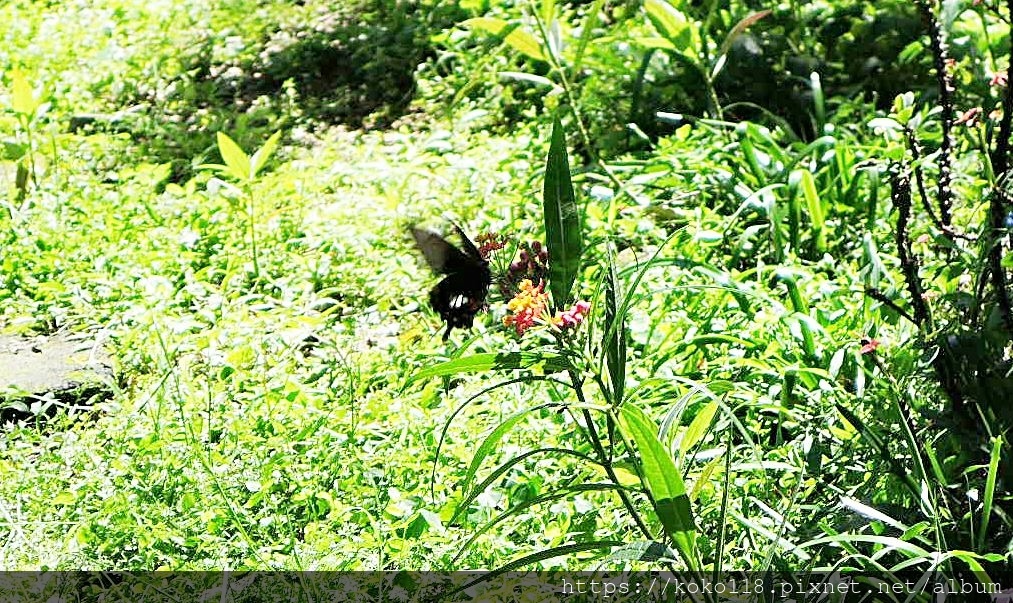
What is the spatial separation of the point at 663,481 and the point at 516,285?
1.41 ft

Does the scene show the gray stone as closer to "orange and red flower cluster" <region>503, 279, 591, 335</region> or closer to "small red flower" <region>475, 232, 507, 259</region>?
"small red flower" <region>475, 232, 507, 259</region>

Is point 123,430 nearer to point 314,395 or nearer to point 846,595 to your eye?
point 314,395

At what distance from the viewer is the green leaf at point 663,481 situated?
192 centimetres

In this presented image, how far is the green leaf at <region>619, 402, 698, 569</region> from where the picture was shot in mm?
1918

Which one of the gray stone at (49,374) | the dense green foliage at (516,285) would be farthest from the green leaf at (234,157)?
the gray stone at (49,374)

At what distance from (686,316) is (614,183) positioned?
3.00ft

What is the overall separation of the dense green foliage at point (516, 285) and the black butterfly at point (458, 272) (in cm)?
6

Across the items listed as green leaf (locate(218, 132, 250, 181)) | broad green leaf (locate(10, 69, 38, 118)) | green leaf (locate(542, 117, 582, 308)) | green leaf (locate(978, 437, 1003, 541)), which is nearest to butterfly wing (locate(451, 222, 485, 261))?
green leaf (locate(542, 117, 582, 308))

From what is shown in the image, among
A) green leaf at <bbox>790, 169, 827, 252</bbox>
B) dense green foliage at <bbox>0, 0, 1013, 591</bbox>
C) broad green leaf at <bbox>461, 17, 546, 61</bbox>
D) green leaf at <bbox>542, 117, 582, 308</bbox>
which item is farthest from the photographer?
broad green leaf at <bbox>461, 17, 546, 61</bbox>

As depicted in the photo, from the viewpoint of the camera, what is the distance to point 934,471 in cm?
236

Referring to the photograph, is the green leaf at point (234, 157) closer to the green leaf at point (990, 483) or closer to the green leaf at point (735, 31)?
the green leaf at point (735, 31)

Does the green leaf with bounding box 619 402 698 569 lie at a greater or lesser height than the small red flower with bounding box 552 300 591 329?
lesser

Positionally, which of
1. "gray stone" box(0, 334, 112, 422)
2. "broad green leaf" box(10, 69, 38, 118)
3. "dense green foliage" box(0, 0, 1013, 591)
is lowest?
"gray stone" box(0, 334, 112, 422)

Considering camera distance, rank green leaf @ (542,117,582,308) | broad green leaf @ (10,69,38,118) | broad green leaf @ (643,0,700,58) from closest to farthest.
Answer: green leaf @ (542,117,582,308)
broad green leaf @ (643,0,700,58)
broad green leaf @ (10,69,38,118)
